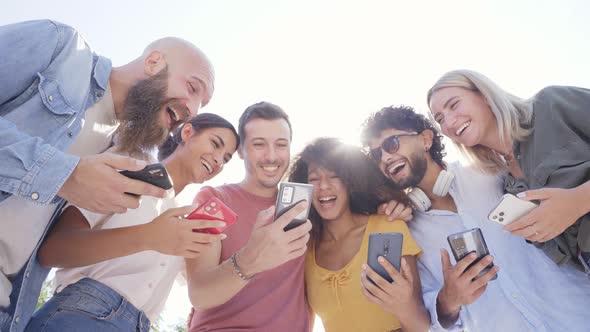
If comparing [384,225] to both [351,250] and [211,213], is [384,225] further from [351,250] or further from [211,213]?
[211,213]

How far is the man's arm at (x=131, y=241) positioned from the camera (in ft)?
7.66

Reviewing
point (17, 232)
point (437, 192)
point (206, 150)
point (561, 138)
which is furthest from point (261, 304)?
point (561, 138)

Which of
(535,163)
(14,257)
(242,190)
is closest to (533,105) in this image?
(535,163)

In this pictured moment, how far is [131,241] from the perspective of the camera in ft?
7.73

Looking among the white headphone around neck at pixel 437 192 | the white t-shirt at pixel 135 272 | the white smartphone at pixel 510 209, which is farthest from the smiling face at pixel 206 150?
the white smartphone at pixel 510 209

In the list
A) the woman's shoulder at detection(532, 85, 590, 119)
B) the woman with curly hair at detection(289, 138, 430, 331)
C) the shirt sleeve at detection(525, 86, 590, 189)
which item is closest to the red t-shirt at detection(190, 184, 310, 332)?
the woman with curly hair at detection(289, 138, 430, 331)

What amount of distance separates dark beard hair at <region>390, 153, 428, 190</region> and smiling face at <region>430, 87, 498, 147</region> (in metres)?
0.42

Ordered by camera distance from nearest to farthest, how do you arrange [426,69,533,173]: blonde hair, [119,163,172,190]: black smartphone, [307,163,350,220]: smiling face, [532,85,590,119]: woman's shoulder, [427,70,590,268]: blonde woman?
[119,163,172,190]: black smartphone, [427,70,590,268]: blonde woman, [532,85,590,119]: woman's shoulder, [426,69,533,173]: blonde hair, [307,163,350,220]: smiling face

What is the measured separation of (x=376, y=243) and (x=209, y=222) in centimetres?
131

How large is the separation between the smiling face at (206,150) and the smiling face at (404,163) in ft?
5.64

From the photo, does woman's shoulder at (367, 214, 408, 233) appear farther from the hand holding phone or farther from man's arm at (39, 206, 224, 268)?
man's arm at (39, 206, 224, 268)

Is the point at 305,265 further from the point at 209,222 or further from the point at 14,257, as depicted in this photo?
the point at 14,257

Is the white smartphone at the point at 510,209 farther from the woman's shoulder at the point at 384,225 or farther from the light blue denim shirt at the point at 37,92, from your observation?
the light blue denim shirt at the point at 37,92

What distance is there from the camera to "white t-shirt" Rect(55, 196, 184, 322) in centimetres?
273
